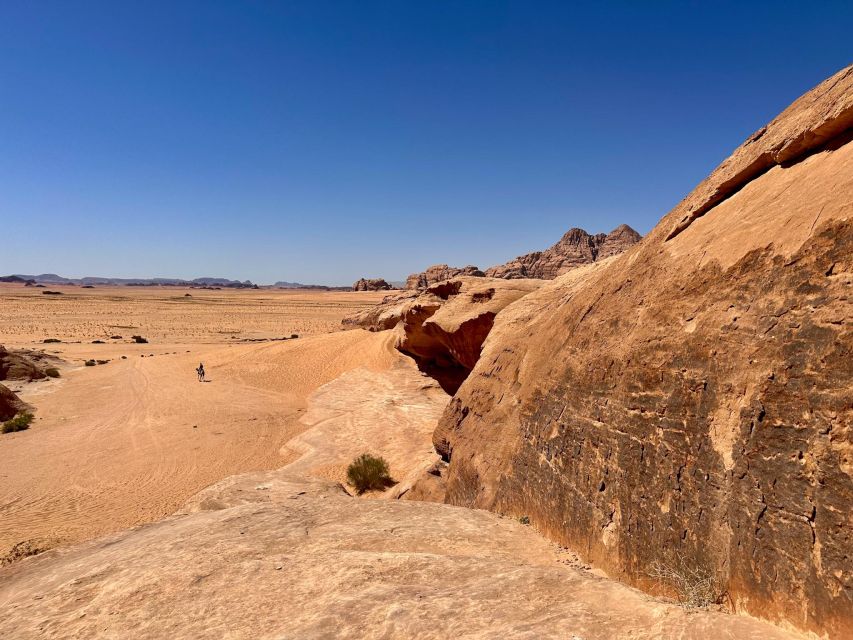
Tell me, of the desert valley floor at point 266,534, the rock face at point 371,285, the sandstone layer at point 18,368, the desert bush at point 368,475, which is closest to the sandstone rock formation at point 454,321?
the desert valley floor at point 266,534

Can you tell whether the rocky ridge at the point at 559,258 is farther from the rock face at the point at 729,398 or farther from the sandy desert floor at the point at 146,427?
the rock face at the point at 729,398

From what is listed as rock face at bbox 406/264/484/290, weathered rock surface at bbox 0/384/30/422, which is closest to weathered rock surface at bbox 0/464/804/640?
weathered rock surface at bbox 0/384/30/422

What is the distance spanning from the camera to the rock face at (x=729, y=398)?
335cm

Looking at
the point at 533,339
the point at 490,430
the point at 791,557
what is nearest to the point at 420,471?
the point at 490,430

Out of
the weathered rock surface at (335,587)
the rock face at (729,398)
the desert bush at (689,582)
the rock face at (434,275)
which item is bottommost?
the weathered rock surface at (335,587)

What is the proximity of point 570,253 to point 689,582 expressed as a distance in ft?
318

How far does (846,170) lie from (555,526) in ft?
14.9

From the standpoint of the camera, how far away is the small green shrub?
52.1 feet

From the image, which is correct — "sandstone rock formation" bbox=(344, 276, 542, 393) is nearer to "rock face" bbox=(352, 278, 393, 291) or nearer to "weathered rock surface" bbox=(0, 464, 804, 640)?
"weathered rock surface" bbox=(0, 464, 804, 640)

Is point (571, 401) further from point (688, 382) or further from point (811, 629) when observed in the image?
point (811, 629)

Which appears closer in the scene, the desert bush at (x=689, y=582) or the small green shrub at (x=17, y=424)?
the desert bush at (x=689, y=582)

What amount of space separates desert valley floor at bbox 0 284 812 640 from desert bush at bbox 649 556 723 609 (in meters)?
0.25

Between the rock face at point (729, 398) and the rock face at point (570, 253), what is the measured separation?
7639 cm

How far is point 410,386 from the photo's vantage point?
19203mm
